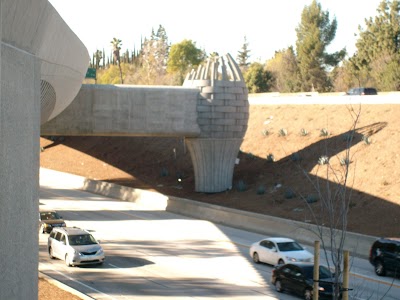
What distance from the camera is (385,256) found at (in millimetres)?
25375

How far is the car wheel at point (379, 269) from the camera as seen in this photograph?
25.3 meters

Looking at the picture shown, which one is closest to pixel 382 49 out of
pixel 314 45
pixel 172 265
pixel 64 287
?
pixel 314 45

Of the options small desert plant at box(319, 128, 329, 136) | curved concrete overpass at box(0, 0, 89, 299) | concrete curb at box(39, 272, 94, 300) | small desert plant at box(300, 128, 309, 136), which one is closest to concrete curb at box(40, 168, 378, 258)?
concrete curb at box(39, 272, 94, 300)

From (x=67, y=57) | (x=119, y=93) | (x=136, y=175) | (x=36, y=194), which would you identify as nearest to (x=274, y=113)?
(x=136, y=175)

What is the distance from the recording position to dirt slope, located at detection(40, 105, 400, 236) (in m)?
37.7

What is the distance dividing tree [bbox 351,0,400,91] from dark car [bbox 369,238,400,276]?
4849 centimetres

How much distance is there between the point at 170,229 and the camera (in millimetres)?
36344

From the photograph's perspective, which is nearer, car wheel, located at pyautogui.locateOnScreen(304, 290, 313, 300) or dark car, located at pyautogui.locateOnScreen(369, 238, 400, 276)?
car wheel, located at pyautogui.locateOnScreen(304, 290, 313, 300)

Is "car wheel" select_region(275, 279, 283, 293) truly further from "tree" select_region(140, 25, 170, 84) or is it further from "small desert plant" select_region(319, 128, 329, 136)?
"tree" select_region(140, 25, 170, 84)

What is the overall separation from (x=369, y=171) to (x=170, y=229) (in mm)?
12233

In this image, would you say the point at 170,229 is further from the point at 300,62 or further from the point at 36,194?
the point at 300,62

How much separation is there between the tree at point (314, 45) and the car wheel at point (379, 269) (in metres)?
66.4

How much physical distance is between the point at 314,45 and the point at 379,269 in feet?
227

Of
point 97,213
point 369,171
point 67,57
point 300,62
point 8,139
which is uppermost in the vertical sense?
point 300,62
